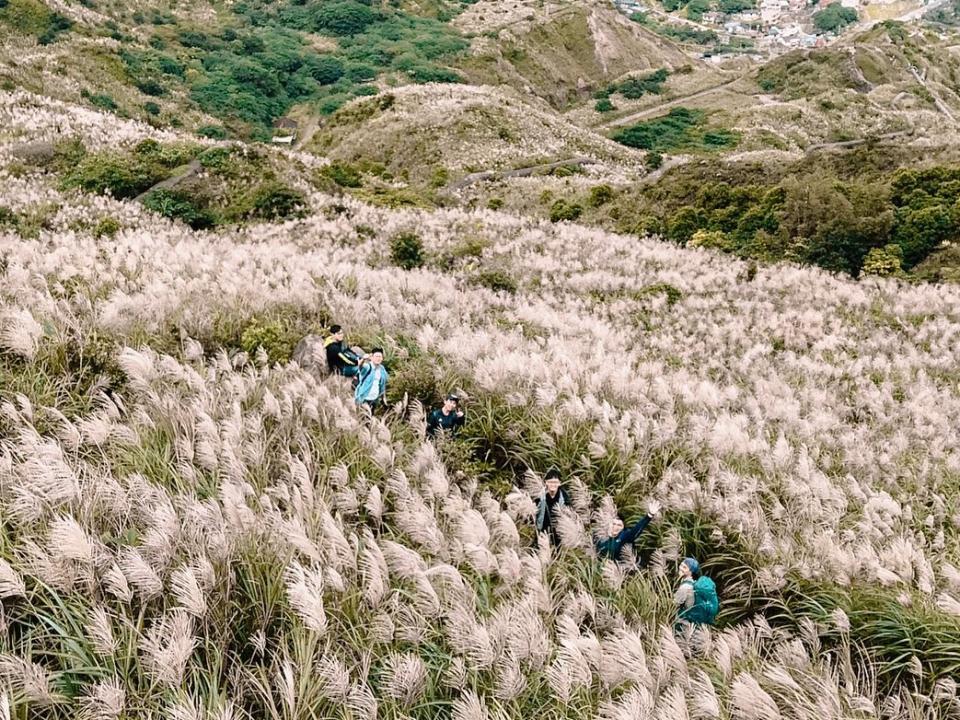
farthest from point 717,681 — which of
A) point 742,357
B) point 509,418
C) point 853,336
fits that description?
point 853,336

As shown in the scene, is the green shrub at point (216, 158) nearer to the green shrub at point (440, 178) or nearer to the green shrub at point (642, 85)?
the green shrub at point (440, 178)

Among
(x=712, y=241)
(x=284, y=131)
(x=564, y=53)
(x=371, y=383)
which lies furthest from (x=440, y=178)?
(x=564, y=53)

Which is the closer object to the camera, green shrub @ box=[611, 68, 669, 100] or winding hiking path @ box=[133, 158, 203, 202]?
winding hiking path @ box=[133, 158, 203, 202]

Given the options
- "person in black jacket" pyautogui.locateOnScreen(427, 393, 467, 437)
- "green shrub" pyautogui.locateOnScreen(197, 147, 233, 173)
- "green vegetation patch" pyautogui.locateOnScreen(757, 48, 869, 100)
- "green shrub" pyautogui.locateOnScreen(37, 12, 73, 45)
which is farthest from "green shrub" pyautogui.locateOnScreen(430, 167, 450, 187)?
"green vegetation patch" pyautogui.locateOnScreen(757, 48, 869, 100)

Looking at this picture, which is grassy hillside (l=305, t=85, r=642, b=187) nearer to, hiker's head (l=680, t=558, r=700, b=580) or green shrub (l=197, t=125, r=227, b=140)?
green shrub (l=197, t=125, r=227, b=140)

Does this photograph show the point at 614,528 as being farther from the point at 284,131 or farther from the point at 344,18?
the point at 344,18

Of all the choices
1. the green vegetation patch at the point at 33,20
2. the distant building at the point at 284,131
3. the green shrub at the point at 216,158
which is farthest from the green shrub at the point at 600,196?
the green vegetation patch at the point at 33,20
